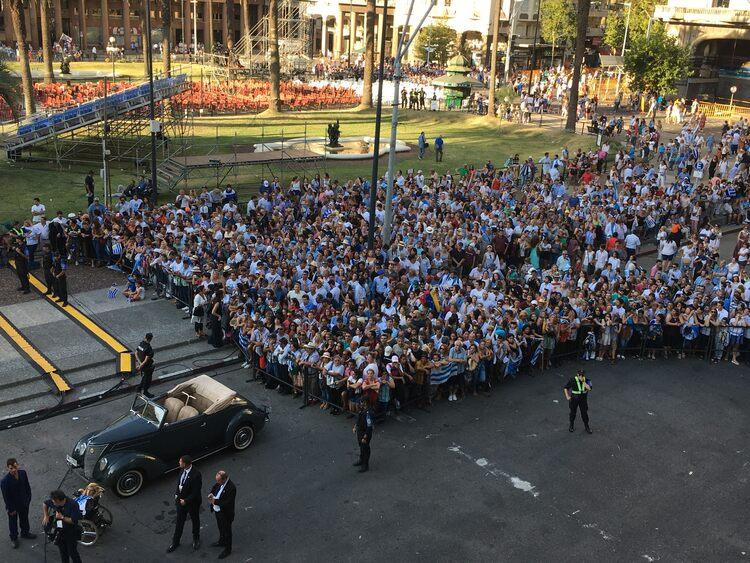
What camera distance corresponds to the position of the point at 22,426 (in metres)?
13.8

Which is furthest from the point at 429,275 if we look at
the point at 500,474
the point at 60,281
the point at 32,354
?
the point at 32,354

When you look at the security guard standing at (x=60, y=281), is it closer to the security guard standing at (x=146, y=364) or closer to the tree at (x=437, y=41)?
the security guard standing at (x=146, y=364)

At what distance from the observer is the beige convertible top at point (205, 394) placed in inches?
506

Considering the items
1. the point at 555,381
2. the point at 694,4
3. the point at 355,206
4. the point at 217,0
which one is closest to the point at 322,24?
the point at 217,0

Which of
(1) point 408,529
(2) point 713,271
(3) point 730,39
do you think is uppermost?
(3) point 730,39

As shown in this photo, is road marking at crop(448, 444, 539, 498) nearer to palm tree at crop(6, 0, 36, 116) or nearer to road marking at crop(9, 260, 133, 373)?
road marking at crop(9, 260, 133, 373)

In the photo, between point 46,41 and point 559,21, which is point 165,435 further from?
point 559,21

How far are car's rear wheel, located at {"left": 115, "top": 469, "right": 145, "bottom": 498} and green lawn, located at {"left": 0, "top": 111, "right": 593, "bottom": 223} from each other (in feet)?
55.4

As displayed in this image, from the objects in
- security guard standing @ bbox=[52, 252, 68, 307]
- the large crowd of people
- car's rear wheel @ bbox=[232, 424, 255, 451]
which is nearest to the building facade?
the large crowd of people

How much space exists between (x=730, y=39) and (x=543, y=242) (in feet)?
156

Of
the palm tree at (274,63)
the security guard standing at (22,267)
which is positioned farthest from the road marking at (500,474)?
the palm tree at (274,63)

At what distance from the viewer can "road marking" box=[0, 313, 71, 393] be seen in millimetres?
15225

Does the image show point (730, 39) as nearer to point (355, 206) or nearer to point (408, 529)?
point (355, 206)

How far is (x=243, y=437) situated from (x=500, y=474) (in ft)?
14.8
